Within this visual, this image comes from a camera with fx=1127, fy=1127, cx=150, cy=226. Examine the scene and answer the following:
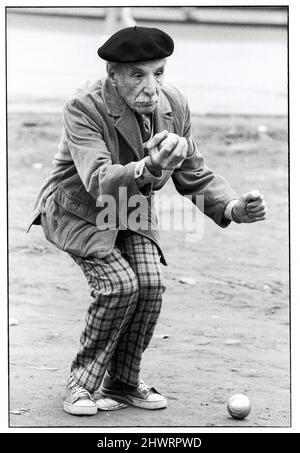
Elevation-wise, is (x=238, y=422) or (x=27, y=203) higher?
(x=27, y=203)

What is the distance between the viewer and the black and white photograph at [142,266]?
5.29 metres

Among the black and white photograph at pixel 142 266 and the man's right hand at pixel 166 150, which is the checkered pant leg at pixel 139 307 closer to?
the black and white photograph at pixel 142 266

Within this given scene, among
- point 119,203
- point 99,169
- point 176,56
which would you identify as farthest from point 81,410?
point 176,56

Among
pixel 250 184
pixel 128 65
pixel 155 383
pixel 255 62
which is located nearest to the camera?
pixel 128 65

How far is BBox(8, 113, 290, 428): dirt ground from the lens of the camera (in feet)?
19.2

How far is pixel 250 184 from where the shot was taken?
10.5 metres

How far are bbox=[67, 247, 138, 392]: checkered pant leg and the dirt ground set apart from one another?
26 centimetres

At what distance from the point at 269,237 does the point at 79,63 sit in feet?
14.1

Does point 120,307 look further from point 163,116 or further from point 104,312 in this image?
point 163,116

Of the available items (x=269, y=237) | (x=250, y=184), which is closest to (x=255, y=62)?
(x=250, y=184)

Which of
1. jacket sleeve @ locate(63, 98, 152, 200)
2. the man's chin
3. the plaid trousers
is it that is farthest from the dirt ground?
the man's chin

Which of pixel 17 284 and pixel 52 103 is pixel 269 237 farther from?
pixel 52 103

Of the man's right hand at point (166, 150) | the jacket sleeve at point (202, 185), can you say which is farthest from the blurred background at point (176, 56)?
the man's right hand at point (166, 150)

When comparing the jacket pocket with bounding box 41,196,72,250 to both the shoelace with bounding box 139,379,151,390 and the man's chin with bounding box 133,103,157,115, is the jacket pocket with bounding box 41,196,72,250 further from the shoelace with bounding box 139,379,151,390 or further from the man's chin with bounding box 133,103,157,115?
the shoelace with bounding box 139,379,151,390
